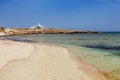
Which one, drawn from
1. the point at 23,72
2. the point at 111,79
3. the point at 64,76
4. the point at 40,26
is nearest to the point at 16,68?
the point at 23,72

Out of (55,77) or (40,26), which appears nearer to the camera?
(55,77)

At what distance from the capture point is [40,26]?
460 feet

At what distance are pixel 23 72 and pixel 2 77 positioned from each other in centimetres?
145

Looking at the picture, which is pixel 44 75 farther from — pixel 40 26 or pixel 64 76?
pixel 40 26

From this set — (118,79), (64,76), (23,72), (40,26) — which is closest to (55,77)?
(64,76)

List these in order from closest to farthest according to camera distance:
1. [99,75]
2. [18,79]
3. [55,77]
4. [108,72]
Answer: [18,79] < [55,77] < [99,75] < [108,72]

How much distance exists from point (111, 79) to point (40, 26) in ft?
429

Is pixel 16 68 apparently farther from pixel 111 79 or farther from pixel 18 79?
pixel 111 79

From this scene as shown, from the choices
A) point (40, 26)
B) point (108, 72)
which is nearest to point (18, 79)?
point (108, 72)

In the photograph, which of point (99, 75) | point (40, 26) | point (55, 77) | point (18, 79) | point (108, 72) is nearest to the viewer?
point (18, 79)

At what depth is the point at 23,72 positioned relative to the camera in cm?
1087

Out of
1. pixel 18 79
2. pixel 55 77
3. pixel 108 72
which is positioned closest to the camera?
pixel 18 79

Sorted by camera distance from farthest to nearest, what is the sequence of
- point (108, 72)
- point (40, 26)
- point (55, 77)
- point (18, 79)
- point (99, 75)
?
1. point (40, 26)
2. point (108, 72)
3. point (99, 75)
4. point (55, 77)
5. point (18, 79)

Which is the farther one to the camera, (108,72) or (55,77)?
(108,72)
